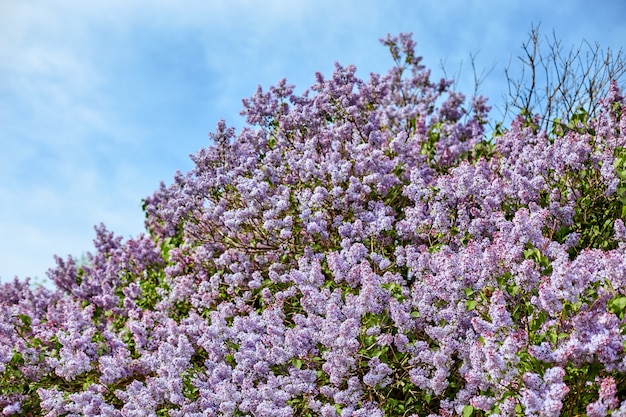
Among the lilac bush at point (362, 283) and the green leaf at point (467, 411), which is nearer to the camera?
the lilac bush at point (362, 283)

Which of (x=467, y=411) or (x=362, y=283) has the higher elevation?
(x=362, y=283)

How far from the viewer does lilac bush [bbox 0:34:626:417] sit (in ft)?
14.0

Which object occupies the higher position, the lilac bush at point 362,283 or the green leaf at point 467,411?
the lilac bush at point 362,283

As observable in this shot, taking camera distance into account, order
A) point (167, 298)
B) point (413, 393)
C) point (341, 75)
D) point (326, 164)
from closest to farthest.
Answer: point (413, 393)
point (326, 164)
point (167, 298)
point (341, 75)

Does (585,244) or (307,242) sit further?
(307,242)

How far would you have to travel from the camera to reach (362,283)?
215 inches

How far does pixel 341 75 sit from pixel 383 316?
3.92 meters

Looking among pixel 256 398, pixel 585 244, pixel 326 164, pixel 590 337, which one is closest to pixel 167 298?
pixel 326 164

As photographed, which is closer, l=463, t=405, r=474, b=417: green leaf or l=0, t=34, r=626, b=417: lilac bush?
l=0, t=34, r=626, b=417: lilac bush

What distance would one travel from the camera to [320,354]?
563 cm

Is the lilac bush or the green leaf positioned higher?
the lilac bush

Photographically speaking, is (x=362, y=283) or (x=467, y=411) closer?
(x=467, y=411)

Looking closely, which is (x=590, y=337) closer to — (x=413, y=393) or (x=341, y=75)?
(x=413, y=393)

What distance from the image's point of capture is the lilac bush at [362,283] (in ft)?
14.0
